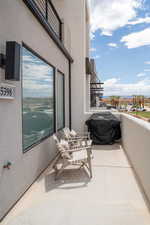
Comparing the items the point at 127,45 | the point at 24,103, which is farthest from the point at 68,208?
the point at 127,45

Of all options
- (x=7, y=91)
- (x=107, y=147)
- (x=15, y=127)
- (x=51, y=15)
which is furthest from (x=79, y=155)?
(x=51, y=15)

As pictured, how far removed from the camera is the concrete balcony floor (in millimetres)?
2330

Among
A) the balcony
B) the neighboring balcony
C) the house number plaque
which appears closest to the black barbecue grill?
the balcony

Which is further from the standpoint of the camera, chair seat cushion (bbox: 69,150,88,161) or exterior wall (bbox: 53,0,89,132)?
exterior wall (bbox: 53,0,89,132)

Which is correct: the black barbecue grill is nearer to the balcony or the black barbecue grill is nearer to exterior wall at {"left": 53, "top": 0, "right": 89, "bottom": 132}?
exterior wall at {"left": 53, "top": 0, "right": 89, "bottom": 132}

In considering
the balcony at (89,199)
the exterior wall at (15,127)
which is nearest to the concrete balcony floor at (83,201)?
the balcony at (89,199)

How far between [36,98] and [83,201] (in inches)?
83.3

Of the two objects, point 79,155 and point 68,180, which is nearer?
point 68,180

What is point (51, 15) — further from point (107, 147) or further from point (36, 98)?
point (107, 147)

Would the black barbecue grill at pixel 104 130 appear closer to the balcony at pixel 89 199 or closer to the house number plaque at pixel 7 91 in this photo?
the balcony at pixel 89 199

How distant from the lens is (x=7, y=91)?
240 cm

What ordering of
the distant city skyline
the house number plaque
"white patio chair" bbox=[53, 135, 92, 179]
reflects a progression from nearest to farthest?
1. the house number plaque
2. "white patio chair" bbox=[53, 135, 92, 179]
3. the distant city skyline

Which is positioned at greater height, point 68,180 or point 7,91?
point 7,91

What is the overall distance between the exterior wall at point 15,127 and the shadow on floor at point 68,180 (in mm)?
311
